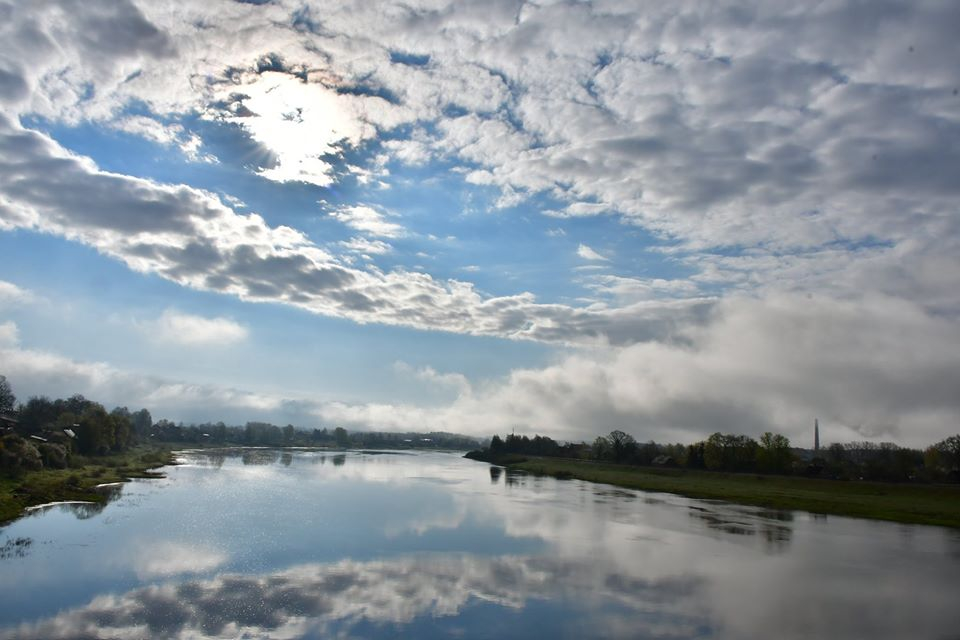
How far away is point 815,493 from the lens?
68688 millimetres

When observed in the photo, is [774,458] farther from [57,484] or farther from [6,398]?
[6,398]

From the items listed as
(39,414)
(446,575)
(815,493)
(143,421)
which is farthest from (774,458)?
(143,421)

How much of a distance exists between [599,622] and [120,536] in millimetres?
22024

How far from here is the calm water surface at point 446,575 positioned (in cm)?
1714

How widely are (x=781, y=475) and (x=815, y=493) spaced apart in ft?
48.6

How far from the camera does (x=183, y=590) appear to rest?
1919 cm

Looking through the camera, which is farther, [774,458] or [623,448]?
[623,448]

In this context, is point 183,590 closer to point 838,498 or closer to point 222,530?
point 222,530

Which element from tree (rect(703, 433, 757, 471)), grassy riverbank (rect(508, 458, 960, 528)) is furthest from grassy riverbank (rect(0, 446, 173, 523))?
tree (rect(703, 433, 757, 471))

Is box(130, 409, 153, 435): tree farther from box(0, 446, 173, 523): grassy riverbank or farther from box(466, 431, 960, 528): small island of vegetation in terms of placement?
box(0, 446, 173, 523): grassy riverbank

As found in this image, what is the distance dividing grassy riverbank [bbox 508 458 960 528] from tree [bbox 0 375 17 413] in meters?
87.7

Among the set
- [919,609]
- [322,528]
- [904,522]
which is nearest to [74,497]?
[322,528]

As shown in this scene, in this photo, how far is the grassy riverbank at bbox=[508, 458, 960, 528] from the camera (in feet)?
176

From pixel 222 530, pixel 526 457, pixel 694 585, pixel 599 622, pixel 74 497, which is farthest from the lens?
pixel 526 457
